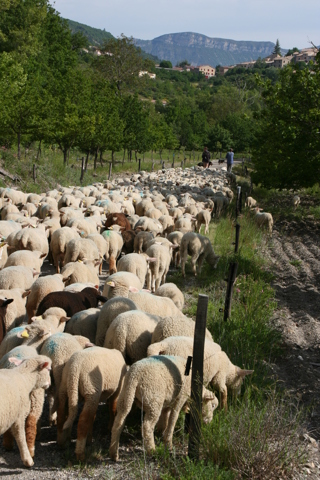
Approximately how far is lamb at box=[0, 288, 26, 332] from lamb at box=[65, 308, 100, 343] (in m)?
0.94

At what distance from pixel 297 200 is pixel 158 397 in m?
24.5

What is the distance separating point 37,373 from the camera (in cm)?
593

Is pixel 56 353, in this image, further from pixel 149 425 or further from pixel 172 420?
pixel 172 420

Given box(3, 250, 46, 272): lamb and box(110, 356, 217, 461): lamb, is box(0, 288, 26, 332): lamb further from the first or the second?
box(110, 356, 217, 461): lamb

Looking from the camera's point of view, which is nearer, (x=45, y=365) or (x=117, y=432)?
(x=117, y=432)

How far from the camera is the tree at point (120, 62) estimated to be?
237 ft

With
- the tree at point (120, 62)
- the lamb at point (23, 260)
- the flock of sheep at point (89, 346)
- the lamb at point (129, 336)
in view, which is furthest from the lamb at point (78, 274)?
the tree at point (120, 62)

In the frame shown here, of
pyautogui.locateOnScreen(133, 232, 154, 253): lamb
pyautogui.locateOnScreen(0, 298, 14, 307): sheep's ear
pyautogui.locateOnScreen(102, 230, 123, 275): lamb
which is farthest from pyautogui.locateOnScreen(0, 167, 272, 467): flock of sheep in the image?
pyautogui.locateOnScreen(133, 232, 154, 253): lamb

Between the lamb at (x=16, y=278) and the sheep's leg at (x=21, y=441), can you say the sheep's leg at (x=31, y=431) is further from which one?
the lamb at (x=16, y=278)

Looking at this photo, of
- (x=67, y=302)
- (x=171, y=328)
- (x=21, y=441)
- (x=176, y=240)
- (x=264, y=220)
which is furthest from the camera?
(x=264, y=220)

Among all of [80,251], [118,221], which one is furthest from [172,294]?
[118,221]

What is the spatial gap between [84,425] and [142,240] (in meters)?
8.09

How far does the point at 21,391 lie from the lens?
570cm

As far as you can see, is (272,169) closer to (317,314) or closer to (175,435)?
(317,314)
